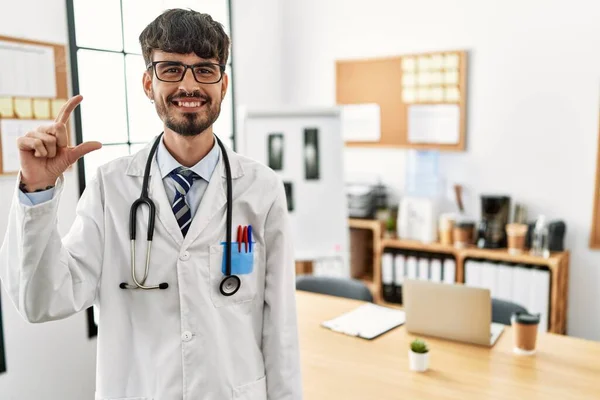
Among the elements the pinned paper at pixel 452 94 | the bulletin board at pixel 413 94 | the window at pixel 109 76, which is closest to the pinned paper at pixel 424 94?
the bulletin board at pixel 413 94

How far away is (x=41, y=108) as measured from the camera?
9.05 feet

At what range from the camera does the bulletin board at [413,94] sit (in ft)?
13.0

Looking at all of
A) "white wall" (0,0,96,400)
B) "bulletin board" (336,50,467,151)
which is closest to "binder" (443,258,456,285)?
"bulletin board" (336,50,467,151)

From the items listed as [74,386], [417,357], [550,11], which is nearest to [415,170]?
[550,11]

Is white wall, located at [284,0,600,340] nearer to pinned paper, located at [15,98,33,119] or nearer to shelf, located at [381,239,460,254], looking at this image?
shelf, located at [381,239,460,254]

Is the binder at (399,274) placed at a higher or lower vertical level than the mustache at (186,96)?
lower

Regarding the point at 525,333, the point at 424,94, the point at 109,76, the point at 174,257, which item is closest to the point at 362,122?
the point at 424,94

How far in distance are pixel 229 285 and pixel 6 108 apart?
1871 mm

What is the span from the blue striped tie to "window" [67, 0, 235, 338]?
175 cm

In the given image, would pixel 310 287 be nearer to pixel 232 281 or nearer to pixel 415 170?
pixel 415 170

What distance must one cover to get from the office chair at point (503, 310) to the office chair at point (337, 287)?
637 millimetres

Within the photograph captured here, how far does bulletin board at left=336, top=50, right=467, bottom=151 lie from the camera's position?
3.97m

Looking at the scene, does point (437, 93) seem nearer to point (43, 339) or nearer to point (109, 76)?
point (109, 76)

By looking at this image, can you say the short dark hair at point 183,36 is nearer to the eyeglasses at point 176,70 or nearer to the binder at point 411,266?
the eyeglasses at point 176,70
